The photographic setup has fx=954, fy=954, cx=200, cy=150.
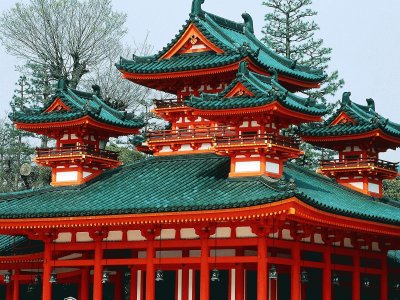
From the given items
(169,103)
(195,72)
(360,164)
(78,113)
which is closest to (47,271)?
(78,113)

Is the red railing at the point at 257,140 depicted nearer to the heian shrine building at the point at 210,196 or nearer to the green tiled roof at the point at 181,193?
the heian shrine building at the point at 210,196

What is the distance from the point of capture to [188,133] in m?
34.2

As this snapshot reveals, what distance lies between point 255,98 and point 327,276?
20.7 ft

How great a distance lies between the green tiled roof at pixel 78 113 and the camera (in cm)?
3347

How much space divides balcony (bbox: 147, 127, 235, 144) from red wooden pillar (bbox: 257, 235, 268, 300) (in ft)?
18.2

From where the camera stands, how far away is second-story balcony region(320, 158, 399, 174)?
36.5 m

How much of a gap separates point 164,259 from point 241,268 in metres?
2.54

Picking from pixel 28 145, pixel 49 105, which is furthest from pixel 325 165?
pixel 28 145

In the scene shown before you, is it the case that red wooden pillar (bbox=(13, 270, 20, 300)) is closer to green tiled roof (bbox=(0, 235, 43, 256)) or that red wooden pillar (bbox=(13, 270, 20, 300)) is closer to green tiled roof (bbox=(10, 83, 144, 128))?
green tiled roof (bbox=(0, 235, 43, 256))

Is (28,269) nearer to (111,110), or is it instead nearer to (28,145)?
(111,110)

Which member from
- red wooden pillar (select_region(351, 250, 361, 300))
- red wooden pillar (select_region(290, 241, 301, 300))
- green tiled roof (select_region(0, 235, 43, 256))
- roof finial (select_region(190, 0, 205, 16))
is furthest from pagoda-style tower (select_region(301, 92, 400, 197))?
green tiled roof (select_region(0, 235, 43, 256))

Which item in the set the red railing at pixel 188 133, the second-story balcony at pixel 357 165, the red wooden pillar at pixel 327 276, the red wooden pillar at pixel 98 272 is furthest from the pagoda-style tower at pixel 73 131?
the red wooden pillar at pixel 327 276

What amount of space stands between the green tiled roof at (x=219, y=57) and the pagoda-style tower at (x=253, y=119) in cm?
255

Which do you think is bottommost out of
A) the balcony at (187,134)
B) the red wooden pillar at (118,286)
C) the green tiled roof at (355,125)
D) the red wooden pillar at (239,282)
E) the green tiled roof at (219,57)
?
the red wooden pillar at (118,286)
